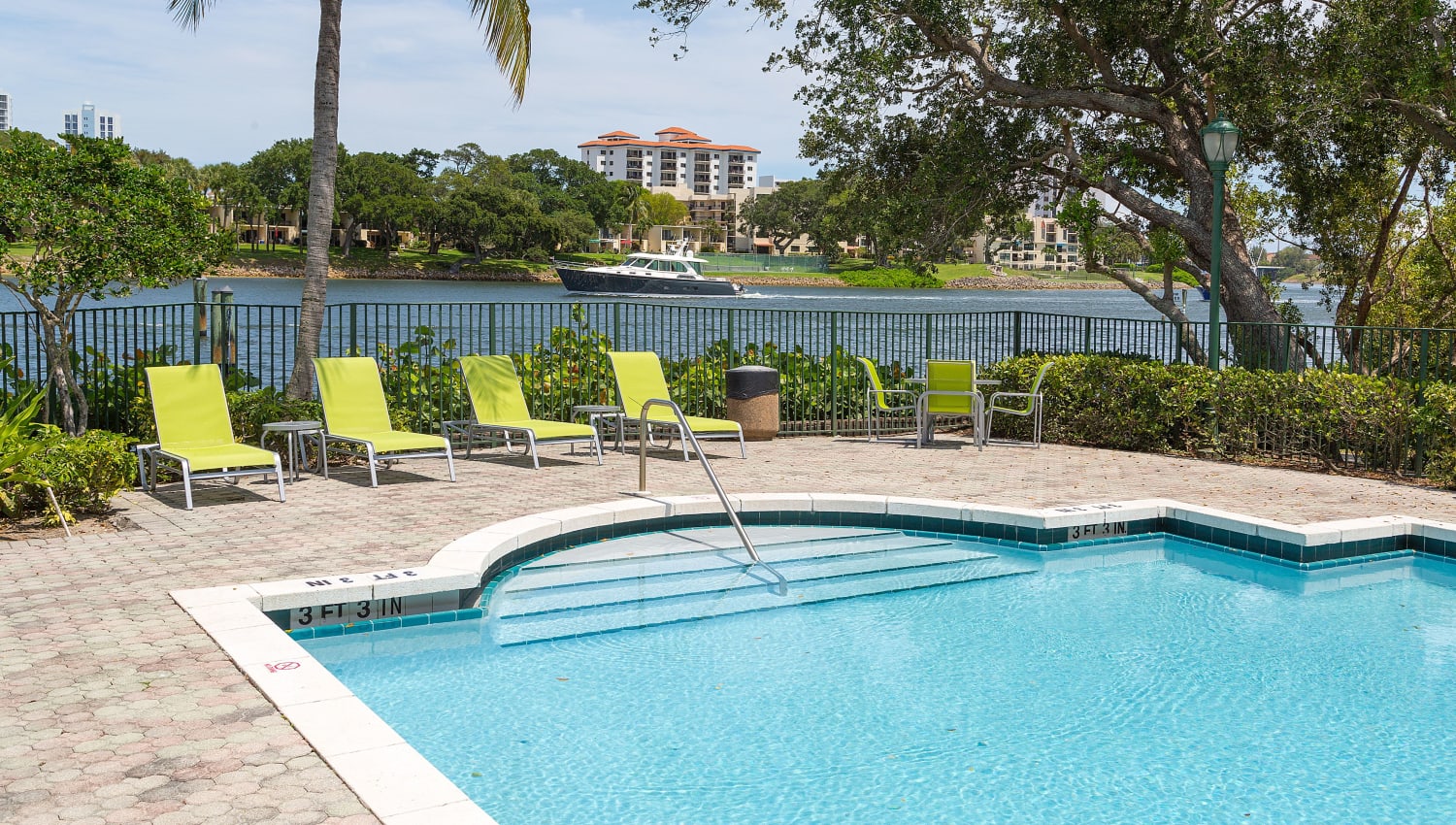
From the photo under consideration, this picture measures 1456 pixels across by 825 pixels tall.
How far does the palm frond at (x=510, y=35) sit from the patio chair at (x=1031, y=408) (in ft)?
20.1

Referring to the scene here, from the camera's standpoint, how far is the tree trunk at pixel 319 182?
1097 centimetres

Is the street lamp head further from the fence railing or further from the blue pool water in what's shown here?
the blue pool water

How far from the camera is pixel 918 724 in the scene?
17.4ft

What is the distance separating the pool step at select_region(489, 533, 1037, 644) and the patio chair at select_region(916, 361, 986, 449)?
448cm

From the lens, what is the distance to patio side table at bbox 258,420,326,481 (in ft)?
31.8

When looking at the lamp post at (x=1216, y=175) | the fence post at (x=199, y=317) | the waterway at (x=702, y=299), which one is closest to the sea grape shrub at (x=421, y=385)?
the fence post at (x=199, y=317)

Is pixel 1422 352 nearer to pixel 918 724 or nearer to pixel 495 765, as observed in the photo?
pixel 918 724

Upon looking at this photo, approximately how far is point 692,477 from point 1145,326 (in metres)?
7.30

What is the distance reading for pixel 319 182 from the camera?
11.1m

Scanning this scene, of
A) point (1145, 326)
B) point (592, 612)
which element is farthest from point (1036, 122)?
point (592, 612)

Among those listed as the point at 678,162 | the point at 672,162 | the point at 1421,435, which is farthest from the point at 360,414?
the point at 672,162

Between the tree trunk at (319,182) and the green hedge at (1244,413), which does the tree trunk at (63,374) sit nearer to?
the tree trunk at (319,182)

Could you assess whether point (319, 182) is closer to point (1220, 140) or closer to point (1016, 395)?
point (1016, 395)

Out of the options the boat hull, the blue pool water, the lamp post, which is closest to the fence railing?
the lamp post
